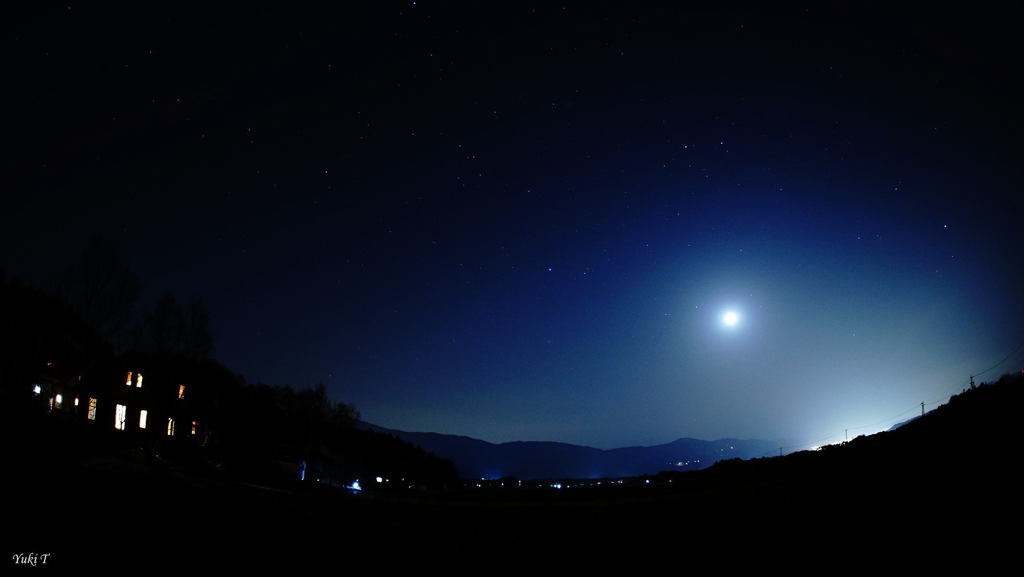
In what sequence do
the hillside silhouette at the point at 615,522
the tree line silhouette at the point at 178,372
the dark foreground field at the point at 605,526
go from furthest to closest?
1. the tree line silhouette at the point at 178,372
2. the hillside silhouette at the point at 615,522
3. the dark foreground field at the point at 605,526

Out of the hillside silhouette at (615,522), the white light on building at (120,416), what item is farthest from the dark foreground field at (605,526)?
the white light on building at (120,416)

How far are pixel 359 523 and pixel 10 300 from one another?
3108cm

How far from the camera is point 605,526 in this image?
877 centimetres

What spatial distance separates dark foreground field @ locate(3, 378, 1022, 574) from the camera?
6.30 m

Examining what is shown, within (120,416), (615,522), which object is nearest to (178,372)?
(120,416)

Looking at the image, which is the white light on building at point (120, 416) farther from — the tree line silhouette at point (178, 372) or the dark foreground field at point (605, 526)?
the dark foreground field at point (605, 526)

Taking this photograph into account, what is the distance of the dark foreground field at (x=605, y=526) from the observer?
630cm

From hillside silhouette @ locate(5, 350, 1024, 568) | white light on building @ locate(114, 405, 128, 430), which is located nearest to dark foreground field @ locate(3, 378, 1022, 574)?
hillside silhouette @ locate(5, 350, 1024, 568)

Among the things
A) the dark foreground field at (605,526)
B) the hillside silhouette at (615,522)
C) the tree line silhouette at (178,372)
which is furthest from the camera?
the tree line silhouette at (178,372)

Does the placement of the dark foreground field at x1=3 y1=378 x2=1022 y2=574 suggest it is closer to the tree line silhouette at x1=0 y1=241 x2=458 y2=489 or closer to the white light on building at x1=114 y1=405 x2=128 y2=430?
the tree line silhouette at x1=0 y1=241 x2=458 y2=489

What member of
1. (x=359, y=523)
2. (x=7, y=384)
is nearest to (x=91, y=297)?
(x=7, y=384)

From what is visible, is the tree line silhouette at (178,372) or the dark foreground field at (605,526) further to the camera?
the tree line silhouette at (178,372)

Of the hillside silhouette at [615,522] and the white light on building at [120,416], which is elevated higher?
the hillside silhouette at [615,522]

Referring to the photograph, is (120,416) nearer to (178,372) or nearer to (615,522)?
(178,372)
